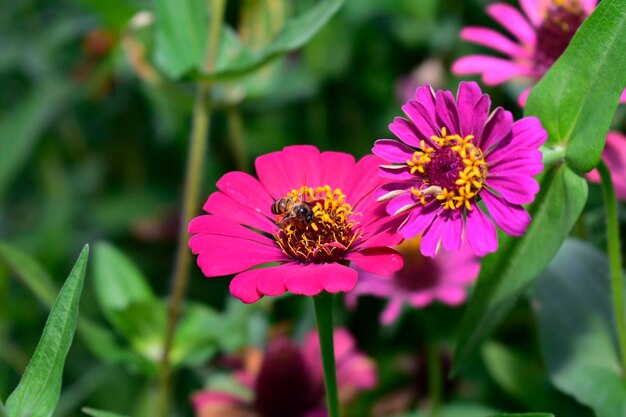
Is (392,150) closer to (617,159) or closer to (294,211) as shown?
(294,211)

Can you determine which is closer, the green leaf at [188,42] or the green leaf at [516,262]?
the green leaf at [516,262]

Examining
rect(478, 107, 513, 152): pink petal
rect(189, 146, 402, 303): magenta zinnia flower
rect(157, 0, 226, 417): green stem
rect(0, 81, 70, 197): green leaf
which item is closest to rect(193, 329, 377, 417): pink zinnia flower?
rect(157, 0, 226, 417): green stem

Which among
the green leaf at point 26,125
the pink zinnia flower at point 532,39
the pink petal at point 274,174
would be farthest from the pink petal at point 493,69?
the green leaf at point 26,125

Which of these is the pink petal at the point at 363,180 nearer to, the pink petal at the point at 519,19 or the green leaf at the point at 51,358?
the green leaf at the point at 51,358

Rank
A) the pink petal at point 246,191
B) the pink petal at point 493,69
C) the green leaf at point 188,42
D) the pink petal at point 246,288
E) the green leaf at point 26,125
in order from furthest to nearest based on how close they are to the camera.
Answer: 1. the green leaf at point 26,125
2. the green leaf at point 188,42
3. the pink petal at point 493,69
4. the pink petal at point 246,191
5. the pink petal at point 246,288

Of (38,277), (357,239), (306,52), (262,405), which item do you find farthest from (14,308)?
(357,239)

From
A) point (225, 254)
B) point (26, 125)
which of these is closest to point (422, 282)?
point (225, 254)
